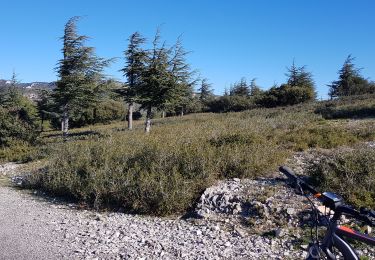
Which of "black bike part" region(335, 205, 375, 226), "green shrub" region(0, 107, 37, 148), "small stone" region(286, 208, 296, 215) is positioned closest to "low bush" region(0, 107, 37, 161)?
"green shrub" region(0, 107, 37, 148)

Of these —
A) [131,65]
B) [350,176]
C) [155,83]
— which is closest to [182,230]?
[350,176]

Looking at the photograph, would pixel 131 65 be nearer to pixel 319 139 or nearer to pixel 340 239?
pixel 319 139

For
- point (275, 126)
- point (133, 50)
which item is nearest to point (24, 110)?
point (133, 50)

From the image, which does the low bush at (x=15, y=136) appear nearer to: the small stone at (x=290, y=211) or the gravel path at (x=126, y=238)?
the gravel path at (x=126, y=238)

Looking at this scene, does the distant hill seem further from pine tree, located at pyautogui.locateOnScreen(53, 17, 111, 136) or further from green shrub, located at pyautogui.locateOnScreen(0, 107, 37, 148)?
green shrub, located at pyautogui.locateOnScreen(0, 107, 37, 148)

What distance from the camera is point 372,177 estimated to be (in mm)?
6340

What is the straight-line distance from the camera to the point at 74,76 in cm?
2281

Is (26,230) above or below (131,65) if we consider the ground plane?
below

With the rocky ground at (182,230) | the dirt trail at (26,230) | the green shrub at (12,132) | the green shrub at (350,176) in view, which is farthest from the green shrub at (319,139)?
the green shrub at (12,132)

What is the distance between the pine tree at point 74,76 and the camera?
22.8 m

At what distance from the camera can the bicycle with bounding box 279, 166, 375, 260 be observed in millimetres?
2254

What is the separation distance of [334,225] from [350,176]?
4.53 metres

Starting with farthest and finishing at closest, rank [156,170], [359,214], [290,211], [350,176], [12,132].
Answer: [12,132] < [156,170] < [350,176] < [290,211] < [359,214]

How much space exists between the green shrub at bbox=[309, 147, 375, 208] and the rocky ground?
0.66 metres
